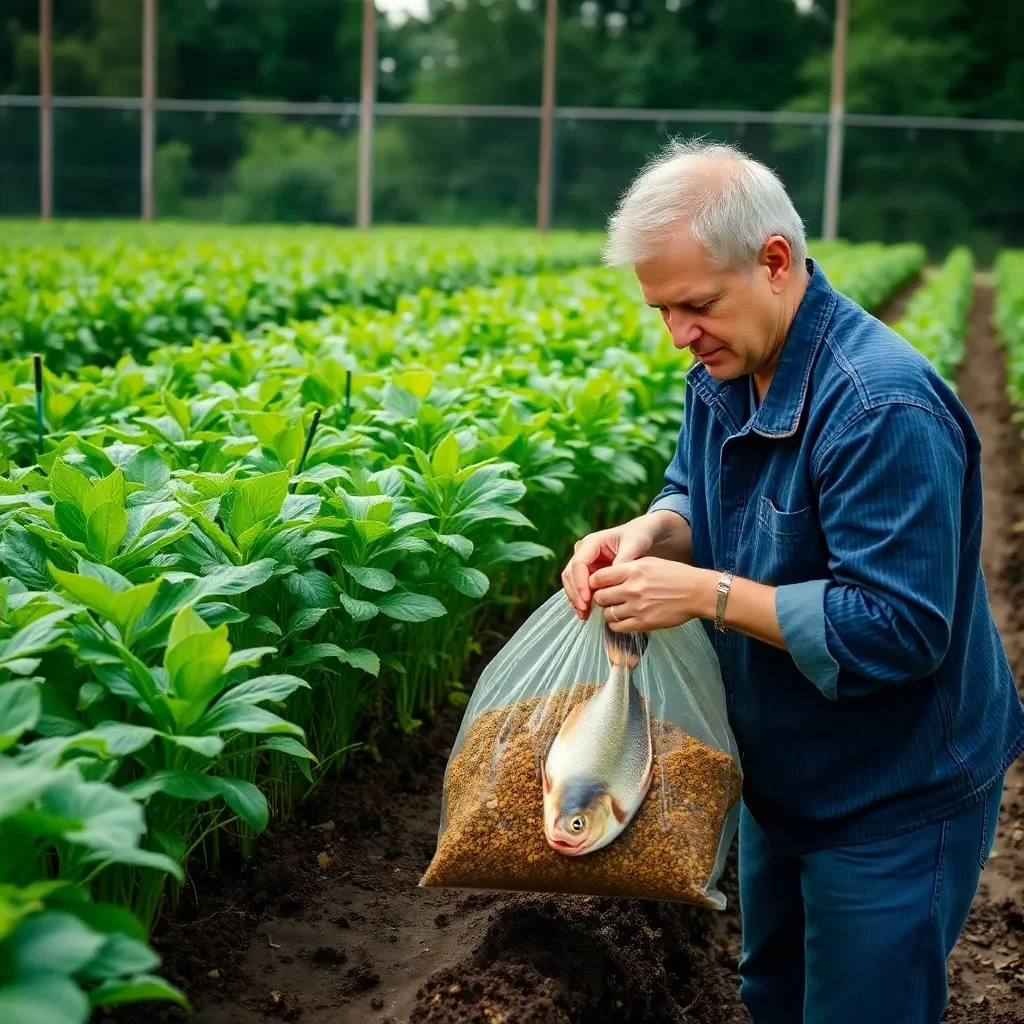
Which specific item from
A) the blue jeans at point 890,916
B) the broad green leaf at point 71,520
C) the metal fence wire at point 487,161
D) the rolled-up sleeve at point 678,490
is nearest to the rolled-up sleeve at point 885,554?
the blue jeans at point 890,916

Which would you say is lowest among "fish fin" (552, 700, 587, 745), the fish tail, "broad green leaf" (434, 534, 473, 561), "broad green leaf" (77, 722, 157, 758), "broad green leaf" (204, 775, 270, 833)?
"broad green leaf" (204, 775, 270, 833)

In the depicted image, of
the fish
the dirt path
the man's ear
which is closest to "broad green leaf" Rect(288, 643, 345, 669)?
the fish

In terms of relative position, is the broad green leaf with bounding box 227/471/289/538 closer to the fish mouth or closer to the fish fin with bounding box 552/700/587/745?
the fish fin with bounding box 552/700/587/745

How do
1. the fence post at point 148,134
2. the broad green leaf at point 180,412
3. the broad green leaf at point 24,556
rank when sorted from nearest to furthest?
1. the broad green leaf at point 24,556
2. the broad green leaf at point 180,412
3. the fence post at point 148,134

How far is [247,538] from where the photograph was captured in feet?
8.57

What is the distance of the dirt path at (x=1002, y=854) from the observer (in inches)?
122

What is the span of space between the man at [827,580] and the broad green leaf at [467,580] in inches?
30.0

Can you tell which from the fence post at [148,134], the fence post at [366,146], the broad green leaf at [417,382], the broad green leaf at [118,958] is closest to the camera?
the broad green leaf at [118,958]

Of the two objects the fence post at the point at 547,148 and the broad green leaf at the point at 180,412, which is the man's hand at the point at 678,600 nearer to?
the broad green leaf at the point at 180,412

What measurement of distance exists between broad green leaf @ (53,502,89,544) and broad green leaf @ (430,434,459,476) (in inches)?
38.9

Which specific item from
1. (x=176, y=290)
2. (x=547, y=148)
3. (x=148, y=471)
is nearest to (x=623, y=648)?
(x=148, y=471)

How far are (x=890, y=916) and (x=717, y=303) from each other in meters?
1.00

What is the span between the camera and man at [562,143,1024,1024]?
188cm

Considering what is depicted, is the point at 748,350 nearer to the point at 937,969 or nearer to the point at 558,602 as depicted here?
the point at 558,602
